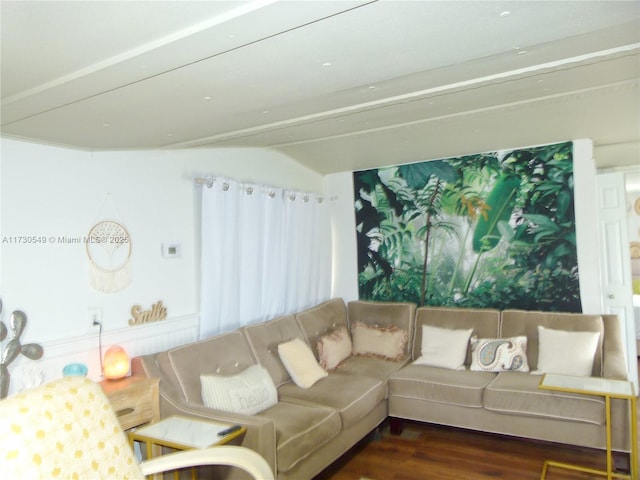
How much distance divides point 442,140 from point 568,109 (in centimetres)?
96

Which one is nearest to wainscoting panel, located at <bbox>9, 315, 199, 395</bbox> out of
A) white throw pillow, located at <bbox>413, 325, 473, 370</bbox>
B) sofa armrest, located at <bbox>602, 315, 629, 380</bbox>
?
white throw pillow, located at <bbox>413, 325, 473, 370</bbox>

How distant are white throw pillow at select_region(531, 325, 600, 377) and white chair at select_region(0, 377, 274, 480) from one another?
2.48 metres

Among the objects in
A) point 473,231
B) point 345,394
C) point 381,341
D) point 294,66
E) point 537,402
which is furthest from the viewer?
point 473,231

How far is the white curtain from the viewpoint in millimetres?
3641

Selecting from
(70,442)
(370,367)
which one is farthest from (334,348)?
(70,442)

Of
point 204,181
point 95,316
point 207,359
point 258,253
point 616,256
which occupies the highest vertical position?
point 204,181

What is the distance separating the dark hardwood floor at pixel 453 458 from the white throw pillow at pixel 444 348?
51cm

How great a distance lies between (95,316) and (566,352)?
3.18 meters

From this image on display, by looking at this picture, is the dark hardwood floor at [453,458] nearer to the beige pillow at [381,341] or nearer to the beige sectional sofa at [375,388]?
the beige sectional sofa at [375,388]

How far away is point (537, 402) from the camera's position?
10.4 ft

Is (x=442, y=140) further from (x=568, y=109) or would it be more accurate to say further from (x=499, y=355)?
(x=499, y=355)

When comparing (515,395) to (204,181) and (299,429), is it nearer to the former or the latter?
(299,429)

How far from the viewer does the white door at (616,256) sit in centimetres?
429

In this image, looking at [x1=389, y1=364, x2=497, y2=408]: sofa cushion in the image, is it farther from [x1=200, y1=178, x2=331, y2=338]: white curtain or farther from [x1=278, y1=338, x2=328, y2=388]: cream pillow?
[x1=200, y1=178, x2=331, y2=338]: white curtain
